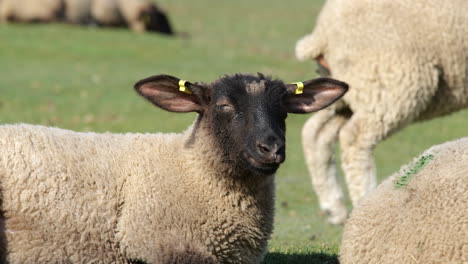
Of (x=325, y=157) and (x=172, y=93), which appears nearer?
(x=172, y=93)

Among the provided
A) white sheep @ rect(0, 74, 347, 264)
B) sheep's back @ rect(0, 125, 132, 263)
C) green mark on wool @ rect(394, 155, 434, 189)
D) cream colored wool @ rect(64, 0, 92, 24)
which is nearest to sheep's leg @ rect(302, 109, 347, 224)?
white sheep @ rect(0, 74, 347, 264)

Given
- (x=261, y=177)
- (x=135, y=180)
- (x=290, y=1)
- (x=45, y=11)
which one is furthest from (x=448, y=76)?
(x=290, y=1)

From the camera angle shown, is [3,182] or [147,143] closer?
[3,182]

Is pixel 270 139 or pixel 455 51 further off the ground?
pixel 270 139

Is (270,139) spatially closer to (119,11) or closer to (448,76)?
(448,76)

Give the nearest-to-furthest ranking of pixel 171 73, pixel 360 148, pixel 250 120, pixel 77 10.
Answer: pixel 250 120
pixel 360 148
pixel 171 73
pixel 77 10

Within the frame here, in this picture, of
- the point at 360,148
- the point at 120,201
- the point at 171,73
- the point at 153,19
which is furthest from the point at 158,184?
the point at 153,19

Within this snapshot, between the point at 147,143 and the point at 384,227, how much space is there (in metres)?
1.87

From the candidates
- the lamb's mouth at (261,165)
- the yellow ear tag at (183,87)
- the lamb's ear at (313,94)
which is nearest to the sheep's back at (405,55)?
the lamb's ear at (313,94)

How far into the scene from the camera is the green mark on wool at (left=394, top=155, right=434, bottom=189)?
5656 millimetres

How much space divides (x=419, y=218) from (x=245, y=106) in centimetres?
143

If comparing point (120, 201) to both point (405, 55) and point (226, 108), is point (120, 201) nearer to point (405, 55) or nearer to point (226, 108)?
point (226, 108)

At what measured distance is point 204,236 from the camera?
5645mm

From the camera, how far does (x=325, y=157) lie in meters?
10.4
